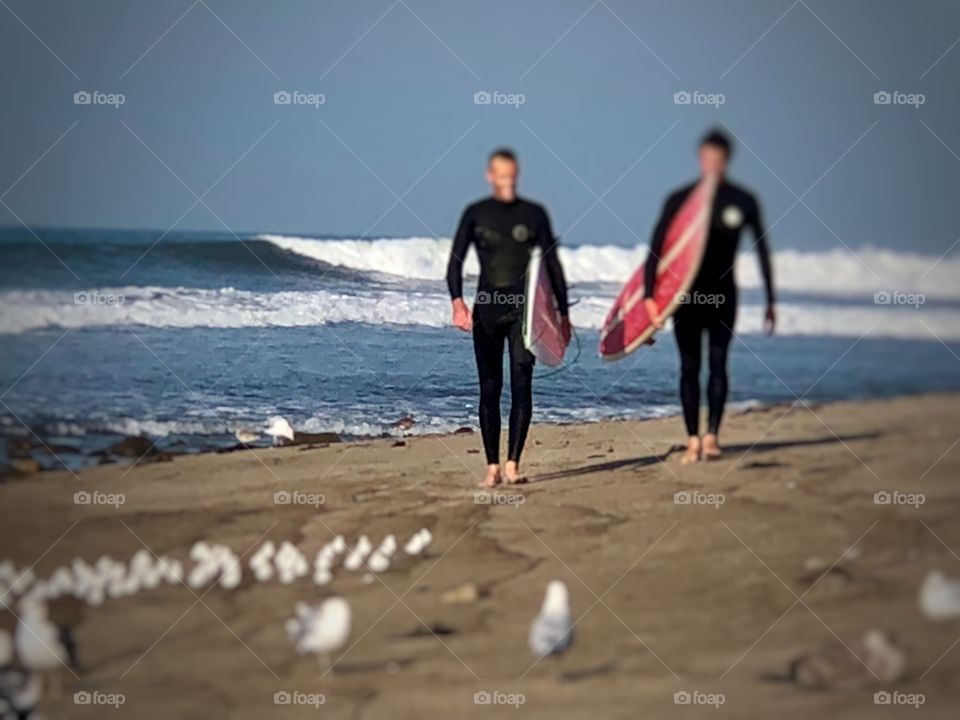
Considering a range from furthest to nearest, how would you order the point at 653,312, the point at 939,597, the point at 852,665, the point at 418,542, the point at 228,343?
Answer: the point at 228,343, the point at 418,542, the point at 653,312, the point at 939,597, the point at 852,665

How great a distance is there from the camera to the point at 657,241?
162 inches

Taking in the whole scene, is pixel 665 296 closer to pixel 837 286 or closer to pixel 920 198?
pixel 837 286

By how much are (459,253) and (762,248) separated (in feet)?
3.13

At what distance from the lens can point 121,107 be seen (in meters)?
4.38

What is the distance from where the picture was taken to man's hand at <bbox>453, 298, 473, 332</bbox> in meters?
4.24

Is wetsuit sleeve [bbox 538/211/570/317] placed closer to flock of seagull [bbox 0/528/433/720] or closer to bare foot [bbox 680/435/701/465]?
bare foot [bbox 680/435/701/465]

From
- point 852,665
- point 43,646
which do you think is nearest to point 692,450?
point 852,665

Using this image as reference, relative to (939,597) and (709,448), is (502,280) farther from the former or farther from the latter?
(939,597)

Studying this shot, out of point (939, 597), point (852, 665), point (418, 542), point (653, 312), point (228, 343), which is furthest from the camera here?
point (228, 343)

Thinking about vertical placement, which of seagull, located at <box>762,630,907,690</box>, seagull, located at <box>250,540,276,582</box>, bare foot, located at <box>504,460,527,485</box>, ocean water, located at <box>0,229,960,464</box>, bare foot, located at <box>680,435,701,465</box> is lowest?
seagull, located at <box>762,630,907,690</box>

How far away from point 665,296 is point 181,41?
1825 millimetres

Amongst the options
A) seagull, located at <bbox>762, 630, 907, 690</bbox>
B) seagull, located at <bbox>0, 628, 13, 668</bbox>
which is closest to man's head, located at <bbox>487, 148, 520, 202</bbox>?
seagull, located at <bbox>762, 630, 907, 690</bbox>

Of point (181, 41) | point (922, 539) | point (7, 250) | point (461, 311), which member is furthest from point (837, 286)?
point (7, 250)

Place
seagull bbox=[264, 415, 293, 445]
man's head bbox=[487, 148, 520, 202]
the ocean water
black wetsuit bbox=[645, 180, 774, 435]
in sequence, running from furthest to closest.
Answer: seagull bbox=[264, 415, 293, 445], the ocean water, man's head bbox=[487, 148, 520, 202], black wetsuit bbox=[645, 180, 774, 435]
